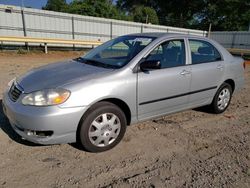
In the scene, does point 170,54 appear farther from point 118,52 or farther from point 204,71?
point 118,52

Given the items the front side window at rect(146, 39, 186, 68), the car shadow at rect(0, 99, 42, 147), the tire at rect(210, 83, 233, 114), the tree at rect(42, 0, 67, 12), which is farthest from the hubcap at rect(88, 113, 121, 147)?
the tree at rect(42, 0, 67, 12)

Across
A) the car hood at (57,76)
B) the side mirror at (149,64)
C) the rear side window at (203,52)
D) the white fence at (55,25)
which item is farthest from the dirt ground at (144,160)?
the white fence at (55,25)

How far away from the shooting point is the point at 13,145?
3.41 meters

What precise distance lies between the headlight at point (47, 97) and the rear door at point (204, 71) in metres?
2.29

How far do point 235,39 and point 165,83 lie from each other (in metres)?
29.1

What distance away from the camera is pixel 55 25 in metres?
17.7

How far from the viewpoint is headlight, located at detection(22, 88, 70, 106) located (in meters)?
2.96

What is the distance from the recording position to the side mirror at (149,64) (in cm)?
350

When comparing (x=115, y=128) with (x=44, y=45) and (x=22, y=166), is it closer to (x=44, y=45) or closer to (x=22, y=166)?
(x=22, y=166)

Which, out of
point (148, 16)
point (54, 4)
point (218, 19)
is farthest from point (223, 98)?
point (54, 4)

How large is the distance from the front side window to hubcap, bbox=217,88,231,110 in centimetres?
135

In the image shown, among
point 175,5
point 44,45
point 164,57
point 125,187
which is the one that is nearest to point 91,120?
point 125,187

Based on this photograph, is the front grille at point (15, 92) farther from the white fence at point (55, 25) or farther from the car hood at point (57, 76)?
the white fence at point (55, 25)

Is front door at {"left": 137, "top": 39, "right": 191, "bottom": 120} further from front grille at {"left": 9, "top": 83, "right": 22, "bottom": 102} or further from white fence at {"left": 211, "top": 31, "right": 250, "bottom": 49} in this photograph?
white fence at {"left": 211, "top": 31, "right": 250, "bottom": 49}
